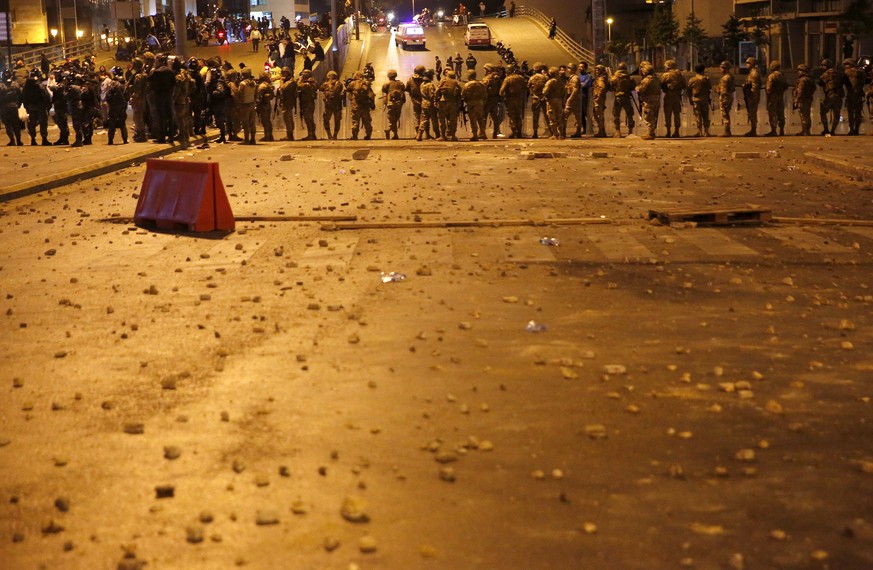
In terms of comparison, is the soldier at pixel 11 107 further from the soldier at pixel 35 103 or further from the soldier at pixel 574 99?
the soldier at pixel 574 99

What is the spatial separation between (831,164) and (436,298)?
1292cm

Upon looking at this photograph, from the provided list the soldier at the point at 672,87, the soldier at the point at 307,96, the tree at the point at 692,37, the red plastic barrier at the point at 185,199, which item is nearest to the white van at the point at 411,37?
the tree at the point at 692,37

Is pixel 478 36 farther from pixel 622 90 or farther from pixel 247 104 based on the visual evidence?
pixel 247 104

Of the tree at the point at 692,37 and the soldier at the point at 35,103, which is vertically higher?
the tree at the point at 692,37

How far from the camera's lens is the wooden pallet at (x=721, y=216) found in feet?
47.9

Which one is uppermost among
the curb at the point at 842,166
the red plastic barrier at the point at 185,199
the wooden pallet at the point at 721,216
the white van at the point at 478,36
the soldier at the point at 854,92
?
the white van at the point at 478,36

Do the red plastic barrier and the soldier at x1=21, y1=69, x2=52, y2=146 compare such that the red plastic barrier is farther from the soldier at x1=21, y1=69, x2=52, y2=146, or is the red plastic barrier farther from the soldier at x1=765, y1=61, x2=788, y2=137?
the soldier at x1=765, y1=61, x2=788, y2=137

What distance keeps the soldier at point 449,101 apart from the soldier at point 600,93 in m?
3.42

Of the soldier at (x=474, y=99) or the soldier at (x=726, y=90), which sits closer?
the soldier at (x=726, y=90)

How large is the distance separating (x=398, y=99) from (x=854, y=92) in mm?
11220

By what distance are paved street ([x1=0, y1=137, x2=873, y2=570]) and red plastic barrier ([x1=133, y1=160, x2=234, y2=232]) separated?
11.5 inches

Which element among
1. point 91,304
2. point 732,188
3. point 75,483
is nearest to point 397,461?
point 75,483

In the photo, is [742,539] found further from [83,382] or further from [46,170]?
[46,170]

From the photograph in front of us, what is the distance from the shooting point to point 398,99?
31.3 meters
